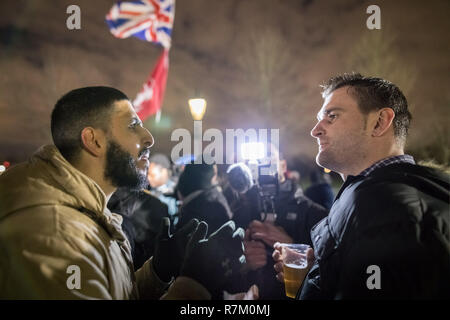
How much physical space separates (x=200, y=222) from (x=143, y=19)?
7439mm

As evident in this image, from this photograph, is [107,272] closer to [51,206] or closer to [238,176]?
[51,206]

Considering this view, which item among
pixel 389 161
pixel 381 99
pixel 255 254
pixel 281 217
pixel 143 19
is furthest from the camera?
pixel 143 19

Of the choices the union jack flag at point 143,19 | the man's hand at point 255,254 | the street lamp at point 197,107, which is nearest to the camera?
the man's hand at point 255,254

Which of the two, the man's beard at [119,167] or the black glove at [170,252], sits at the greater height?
the man's beard at [119,167]

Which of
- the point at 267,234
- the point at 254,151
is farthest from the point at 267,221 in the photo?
the point at 254,151

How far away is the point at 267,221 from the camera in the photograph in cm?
383

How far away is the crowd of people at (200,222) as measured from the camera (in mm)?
1224

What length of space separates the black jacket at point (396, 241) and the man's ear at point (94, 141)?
1.81 m

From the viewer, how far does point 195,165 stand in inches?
174

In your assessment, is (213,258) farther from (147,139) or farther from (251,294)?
(251,294)

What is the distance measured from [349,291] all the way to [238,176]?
3179 millimetres

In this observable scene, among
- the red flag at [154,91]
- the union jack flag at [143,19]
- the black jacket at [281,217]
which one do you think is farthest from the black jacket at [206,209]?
the union jack flag at [143,19]

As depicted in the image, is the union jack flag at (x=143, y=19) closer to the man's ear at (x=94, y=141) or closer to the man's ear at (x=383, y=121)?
the man's ear at (x=94, y=141)

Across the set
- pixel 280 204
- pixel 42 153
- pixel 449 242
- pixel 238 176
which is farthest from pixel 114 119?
pixel 280 204
